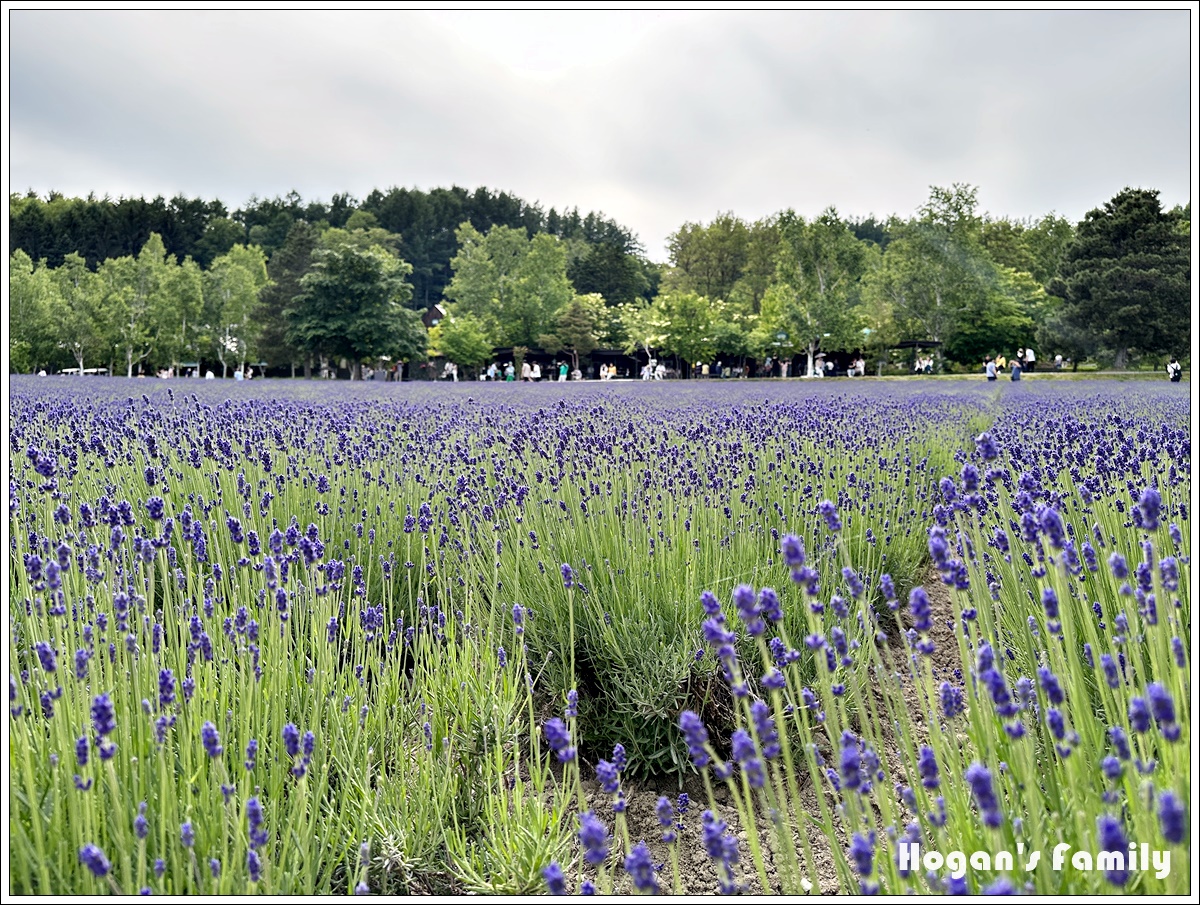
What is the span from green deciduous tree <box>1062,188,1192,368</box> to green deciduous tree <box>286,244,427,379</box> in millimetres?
32162

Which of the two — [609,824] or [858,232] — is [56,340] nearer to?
[609,824]

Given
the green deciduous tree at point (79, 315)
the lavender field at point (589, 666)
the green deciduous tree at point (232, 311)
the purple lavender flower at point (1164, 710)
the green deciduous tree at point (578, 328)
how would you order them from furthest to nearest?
1. the green deciduous tree at point (578, 328)
2. the green deciduous tree at point (232, 311)
3. the green deciduous tree at point (79, 315)
4. the lavender field at point (589, 666)
5. the purple lavender flower at point (1164, 710)

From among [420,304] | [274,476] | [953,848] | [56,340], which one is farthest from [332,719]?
[420,304]

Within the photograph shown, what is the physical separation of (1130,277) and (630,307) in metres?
30.0

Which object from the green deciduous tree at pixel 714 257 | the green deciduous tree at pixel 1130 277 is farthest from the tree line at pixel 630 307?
the green deciduous tree at pixel 714 257

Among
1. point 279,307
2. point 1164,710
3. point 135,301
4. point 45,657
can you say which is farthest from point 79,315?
point 1164,710

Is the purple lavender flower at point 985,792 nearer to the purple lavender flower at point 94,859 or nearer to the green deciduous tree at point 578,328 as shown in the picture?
the purple lavender flower at point 94,859

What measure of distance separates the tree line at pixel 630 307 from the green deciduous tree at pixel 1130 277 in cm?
7

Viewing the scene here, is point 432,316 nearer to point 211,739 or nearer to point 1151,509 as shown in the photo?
point 211,739

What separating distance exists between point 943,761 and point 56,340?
42528 millimetres

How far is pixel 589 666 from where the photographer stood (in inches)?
128

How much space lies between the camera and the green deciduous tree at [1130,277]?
2938 cm

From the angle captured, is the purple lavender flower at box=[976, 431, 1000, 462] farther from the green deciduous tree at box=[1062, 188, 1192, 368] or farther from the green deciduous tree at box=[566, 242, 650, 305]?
the green deciduous tree at box=[566, 242, 650, 305]

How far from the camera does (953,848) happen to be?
1.41 metres
